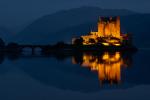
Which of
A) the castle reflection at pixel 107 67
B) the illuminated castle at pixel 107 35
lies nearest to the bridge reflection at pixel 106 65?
the castle reflection at pixel 107 67

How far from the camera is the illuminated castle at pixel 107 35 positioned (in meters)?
77.3

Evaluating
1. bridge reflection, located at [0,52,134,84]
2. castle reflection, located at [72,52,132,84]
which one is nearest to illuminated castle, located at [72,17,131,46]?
bridge reflection, located at [0,52,134,84]

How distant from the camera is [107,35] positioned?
262 ft

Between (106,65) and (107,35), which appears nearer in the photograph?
(106,65)

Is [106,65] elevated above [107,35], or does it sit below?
below

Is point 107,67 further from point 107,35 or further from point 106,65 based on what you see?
point 107,35

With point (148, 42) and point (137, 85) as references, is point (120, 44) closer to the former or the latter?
point (137, 85)

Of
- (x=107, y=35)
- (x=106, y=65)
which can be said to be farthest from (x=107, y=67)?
(x=107, y=35)

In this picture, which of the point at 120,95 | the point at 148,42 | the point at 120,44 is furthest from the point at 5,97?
the point at 148,42

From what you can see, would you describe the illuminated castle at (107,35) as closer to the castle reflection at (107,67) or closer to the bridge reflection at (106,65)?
the bridge reflection at (106,65)

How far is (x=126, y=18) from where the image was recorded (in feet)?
639

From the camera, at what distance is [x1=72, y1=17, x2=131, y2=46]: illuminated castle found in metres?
77.3

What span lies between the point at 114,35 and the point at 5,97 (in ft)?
217

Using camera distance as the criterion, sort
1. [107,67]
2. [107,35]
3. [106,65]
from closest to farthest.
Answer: [107,67] < [106,65] < [107,35]
